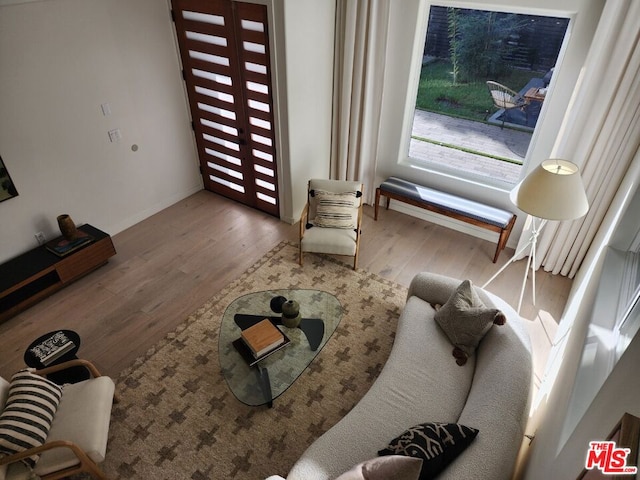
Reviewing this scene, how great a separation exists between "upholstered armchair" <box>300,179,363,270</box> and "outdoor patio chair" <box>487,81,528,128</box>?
1647 millimetres

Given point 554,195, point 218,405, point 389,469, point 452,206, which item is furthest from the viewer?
point 452,206

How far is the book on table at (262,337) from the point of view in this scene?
297 centimetres

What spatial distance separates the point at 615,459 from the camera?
3.37ft

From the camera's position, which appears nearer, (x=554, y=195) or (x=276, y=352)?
(x=554, y=195)

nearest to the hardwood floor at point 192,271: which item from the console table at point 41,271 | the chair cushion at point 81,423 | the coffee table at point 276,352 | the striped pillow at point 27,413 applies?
the console table at point 41,271

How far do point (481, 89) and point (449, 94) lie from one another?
353mm

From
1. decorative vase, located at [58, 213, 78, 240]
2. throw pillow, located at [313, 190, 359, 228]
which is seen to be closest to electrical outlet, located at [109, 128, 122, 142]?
decorative vase, located at [58, 213, 78, 240]

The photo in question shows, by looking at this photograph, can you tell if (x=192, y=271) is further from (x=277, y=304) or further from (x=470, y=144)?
(x=470, y=144)

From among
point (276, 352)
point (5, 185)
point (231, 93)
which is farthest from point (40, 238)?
point (276, 352)

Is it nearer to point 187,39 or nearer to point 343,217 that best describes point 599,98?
point 343,217

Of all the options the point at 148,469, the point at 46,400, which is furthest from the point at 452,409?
the point at 46,400

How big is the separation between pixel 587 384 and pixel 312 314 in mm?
2017

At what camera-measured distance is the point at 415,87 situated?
473 cm

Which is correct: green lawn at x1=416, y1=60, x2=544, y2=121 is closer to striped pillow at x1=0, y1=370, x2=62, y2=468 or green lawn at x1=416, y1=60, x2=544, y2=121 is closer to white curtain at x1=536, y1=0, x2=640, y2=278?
white curtain at x1=536, y1=0, x2=640, y2=278
